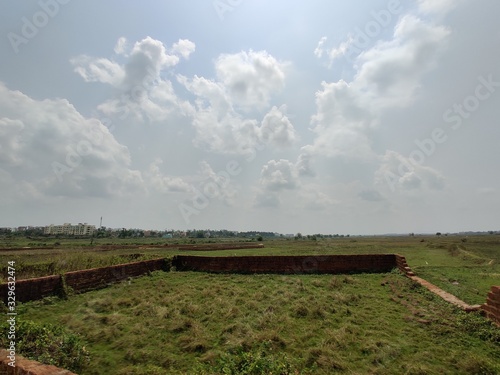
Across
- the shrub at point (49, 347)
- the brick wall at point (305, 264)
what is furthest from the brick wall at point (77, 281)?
A: the brick wall at point (305, 264)

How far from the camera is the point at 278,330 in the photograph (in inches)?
248

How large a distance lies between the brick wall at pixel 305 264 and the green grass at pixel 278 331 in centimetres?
411

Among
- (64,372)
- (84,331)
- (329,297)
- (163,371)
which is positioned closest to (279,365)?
(163,371)

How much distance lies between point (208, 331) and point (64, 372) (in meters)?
3.33

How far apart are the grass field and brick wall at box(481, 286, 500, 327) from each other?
0.91 ft

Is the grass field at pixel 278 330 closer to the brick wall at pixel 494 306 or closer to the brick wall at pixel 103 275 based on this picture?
the brick wall at pixel 494 306

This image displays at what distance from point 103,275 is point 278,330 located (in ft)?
28.2

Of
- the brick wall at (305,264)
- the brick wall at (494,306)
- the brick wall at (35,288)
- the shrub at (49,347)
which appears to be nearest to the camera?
the shrub at (49,347)

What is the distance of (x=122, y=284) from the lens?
39.3ft

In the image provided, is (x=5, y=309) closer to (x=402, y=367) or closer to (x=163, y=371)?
(x=163, y=371)

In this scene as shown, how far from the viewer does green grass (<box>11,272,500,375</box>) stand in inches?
195

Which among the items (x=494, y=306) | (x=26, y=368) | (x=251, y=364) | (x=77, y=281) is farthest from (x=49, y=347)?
(x=494, y=306)

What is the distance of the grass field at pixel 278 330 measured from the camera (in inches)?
194

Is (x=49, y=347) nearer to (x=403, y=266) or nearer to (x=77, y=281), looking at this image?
(x=77, y=281)
